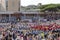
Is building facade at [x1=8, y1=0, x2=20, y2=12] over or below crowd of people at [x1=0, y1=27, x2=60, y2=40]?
below

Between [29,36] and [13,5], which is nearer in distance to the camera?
[29,36]

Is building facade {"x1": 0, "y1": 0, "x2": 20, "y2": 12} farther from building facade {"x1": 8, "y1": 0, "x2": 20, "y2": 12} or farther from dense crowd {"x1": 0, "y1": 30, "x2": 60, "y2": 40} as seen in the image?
dense crowd {"x1": 0, "y1": 30, "x2": 60, "y2": 40}

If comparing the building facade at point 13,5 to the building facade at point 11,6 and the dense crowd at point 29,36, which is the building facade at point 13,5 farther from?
the dense crowd at point 29,36

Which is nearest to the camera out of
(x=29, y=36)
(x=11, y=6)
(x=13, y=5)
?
(x=29, y=36)

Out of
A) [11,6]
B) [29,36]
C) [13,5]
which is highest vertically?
[29,36]

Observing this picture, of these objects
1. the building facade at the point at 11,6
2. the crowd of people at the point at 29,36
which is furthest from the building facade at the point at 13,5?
the crowd of people at the point at 29,36

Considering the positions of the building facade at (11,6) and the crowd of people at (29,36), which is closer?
the crowd of people at (29,36)

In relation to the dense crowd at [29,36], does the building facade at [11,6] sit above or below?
below

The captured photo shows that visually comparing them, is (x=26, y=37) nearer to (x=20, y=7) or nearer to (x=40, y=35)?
(x=40, y=35)

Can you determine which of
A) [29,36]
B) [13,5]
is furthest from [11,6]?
[29,36]

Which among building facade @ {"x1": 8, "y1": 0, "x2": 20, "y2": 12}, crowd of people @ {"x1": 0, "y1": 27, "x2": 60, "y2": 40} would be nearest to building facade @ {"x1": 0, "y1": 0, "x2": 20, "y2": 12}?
building facade @ {"x1": 8, "y1": 0, "x2": 20, "y2": 12}

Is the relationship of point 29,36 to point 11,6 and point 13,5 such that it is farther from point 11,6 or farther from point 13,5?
point 11,6

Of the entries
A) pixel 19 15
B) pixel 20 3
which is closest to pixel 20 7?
pixel 20 3

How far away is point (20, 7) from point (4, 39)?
62.0ft
